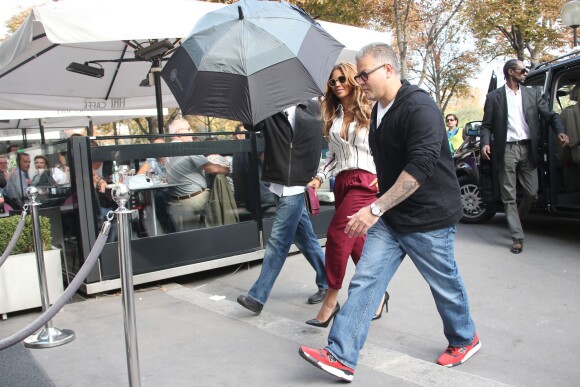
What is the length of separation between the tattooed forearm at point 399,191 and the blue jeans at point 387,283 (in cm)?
34

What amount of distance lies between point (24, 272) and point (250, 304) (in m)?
2.03

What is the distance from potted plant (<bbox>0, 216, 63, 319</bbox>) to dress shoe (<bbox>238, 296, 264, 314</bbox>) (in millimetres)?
1783

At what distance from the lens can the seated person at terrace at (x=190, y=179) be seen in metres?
5.68

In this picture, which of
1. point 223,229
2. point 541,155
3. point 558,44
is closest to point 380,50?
point 223,229

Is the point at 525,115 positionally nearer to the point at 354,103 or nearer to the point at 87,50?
the point at 354,103

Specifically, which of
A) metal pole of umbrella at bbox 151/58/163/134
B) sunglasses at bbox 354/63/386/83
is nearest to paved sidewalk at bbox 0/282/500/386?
sunglasses at bbox 354/63/386/83

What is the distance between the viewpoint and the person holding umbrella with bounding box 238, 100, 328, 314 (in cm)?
449

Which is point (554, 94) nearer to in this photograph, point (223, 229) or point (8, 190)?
point (223, 229)

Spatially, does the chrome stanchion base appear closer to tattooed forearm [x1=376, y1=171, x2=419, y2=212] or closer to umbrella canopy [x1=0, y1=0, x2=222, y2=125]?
umbrella canopy [x1=0, y1=0, x2=222, y2=125]

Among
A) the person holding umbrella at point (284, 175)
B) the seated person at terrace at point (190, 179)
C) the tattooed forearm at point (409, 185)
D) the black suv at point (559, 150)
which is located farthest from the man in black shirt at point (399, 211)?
the black suv at point (559, 150)

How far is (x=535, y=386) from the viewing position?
3.12 meters

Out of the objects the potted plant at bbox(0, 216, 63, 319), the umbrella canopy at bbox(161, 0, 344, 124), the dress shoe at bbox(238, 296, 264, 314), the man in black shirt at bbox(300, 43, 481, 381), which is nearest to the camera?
the man in black shirt at bbox(300, 43, 481, 381)

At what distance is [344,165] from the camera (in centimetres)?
414

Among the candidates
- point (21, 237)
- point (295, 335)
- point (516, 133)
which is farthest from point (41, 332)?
point (516, 133)
